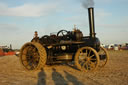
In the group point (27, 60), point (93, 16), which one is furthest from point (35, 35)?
point (93, 16)

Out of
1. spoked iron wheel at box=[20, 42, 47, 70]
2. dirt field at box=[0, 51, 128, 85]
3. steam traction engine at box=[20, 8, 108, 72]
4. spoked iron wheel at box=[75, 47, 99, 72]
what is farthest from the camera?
spoked iron wheel at box=[20, 42, 47, 70]

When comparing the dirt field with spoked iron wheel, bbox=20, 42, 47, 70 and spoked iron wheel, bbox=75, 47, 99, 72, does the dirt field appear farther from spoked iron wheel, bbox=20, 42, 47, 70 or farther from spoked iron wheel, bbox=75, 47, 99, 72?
spoked iron wheel, bbox=20, 42, 47, 70

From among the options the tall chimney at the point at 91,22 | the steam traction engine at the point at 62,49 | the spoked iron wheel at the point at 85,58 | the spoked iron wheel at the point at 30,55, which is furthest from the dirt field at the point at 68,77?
the tall chimney at the point at 91,22

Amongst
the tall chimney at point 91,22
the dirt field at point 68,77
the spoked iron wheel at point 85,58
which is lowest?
the dirt field at point 68,77

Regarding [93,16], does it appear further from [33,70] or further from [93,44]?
[33,70]

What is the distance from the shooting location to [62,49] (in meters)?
9.34

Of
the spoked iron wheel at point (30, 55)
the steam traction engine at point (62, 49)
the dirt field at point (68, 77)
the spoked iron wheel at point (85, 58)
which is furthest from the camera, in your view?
the spoked iron wheel at point (30, 55)

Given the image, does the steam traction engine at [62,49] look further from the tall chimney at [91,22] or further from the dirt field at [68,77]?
the dirt field at [68,77]

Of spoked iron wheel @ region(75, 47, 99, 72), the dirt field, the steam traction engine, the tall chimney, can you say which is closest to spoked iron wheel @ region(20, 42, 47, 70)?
the steam traction engine

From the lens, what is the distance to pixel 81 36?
347 inches

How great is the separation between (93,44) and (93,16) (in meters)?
1.72

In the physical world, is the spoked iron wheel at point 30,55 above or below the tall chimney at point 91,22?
below

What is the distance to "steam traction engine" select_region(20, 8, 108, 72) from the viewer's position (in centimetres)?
830

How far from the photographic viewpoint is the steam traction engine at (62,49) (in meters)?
8.30
